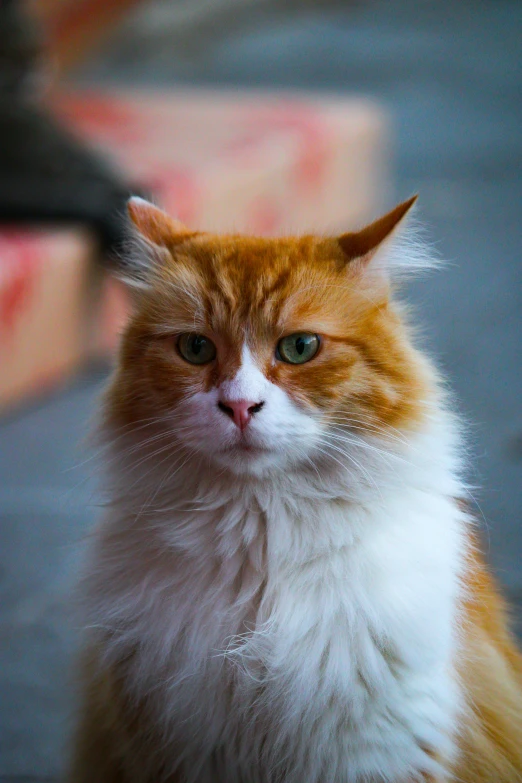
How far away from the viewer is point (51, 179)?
3020 millimetres

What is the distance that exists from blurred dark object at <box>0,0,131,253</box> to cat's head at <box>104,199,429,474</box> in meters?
1.79

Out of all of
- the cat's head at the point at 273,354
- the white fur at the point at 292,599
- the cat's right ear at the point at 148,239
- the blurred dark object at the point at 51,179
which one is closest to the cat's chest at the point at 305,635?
the white fur at the point at 292,599

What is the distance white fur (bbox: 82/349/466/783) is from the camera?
3.52ft

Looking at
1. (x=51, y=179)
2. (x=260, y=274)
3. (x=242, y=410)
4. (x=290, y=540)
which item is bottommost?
(x=290, y=540)

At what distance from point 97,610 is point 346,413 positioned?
1.43 feet

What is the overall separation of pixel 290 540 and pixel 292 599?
71 mm

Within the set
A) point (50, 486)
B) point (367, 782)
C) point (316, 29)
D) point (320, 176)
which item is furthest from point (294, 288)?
point (316, 29)

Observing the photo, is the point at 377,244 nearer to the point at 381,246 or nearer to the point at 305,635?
the point at 381,246

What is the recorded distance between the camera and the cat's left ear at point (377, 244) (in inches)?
44.5

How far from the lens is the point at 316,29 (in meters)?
6.55

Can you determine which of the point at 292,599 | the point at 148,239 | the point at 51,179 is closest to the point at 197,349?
the point at 148,239

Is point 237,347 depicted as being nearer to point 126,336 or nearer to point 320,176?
point 126,336

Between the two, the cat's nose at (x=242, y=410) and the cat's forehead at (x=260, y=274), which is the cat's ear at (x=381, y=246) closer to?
the cat's forehead at (x=260, y=274)

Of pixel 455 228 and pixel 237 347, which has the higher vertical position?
pixel 455 228
